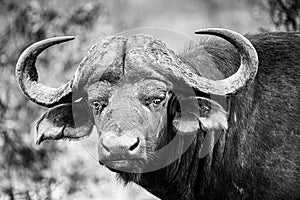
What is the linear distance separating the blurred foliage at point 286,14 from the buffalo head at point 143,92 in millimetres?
7247

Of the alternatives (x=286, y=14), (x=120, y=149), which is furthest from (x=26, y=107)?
(x=120, y=149)

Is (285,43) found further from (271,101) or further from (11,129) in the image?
(11,129)

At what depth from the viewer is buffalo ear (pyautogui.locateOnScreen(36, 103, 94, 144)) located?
8.31m

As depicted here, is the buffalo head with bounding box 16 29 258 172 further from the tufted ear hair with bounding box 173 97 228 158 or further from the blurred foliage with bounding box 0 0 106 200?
the blurred foliage with bounding box 0 0 106 200

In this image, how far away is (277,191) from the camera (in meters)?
8.26

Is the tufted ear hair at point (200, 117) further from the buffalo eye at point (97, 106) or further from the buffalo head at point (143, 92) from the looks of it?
the buffalo eye at point (97, 106)

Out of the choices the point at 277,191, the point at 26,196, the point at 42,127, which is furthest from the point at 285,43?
the point at 26,196

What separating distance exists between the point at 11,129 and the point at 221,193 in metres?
8.00

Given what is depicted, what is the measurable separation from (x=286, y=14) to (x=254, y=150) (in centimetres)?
772

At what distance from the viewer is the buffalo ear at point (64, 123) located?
831 cm

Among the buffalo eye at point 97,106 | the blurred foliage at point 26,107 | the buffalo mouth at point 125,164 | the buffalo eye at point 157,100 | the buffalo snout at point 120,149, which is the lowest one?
the blurred foliage at point 26,107

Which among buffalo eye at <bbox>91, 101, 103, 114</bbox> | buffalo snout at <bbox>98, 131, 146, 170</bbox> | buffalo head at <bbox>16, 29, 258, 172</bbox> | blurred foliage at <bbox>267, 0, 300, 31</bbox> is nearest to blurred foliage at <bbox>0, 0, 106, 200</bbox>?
blurred foliage at <bbox>267, 0, 300, 31</bbox>

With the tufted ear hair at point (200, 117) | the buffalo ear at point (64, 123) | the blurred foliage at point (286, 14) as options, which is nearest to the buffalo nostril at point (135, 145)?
the tufted ear hair at point (200, 117)

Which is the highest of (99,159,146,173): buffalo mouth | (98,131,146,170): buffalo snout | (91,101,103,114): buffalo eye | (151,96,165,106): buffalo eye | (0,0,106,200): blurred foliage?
(151,96,165,106): buffalo eye
